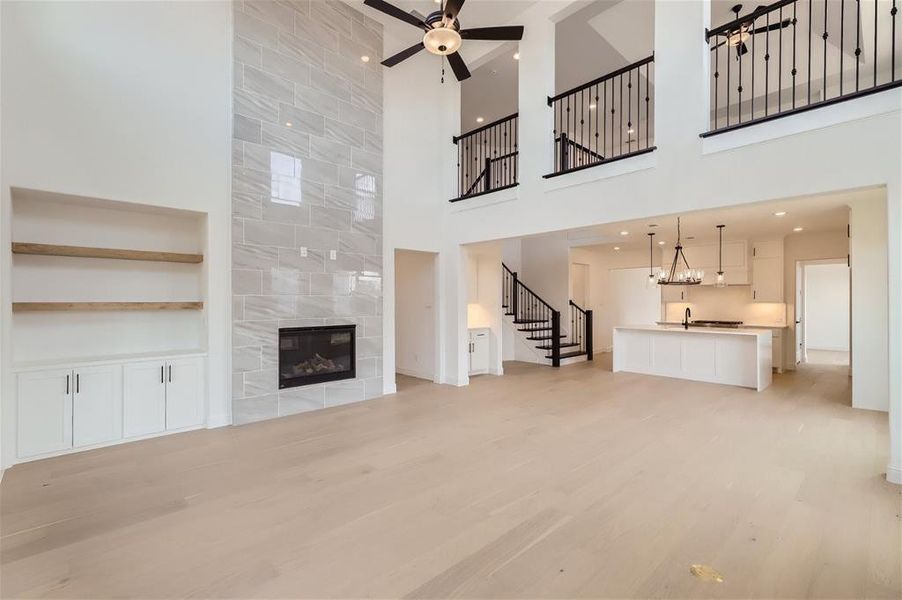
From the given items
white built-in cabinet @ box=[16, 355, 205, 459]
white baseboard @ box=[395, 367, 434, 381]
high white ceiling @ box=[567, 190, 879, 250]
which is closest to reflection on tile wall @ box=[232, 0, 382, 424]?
white built-in cabinet @ box=[16, 355, 205, 459]

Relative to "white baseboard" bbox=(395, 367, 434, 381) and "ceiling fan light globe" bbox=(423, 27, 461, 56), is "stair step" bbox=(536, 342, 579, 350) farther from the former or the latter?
"ceiling fan light globe" bbox=(423, 27, 461, 56)

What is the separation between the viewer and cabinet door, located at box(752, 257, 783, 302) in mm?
8156

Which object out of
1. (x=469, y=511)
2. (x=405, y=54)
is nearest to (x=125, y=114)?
(x=405, y=54)

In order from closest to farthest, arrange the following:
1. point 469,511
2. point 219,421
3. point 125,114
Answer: point 469,511 → point 125,114 → point 219,421

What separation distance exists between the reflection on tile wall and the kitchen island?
492cm

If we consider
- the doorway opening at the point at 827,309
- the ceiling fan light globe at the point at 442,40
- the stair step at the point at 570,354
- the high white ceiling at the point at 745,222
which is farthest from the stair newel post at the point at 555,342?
the doorway opening at the point at 827,309

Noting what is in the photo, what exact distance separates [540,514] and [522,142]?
15.9 ft

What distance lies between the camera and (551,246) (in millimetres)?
10141

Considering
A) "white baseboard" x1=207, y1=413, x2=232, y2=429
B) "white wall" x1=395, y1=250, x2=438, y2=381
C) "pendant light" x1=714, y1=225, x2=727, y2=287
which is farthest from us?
"pendant light" x1=714, y1=225, x2=727, y2=287

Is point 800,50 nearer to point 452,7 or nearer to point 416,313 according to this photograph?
point 452,7

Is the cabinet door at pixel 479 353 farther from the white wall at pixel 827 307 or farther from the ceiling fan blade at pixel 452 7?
the white wall at pixel 827 307

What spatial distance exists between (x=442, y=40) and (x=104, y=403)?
481 centimetres

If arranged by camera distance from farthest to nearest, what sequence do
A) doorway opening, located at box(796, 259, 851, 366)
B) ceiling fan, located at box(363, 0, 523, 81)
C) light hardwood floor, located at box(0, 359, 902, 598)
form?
doorway opening, located at box(796, 259, 851, 366) < ceiling fan, located at box(363, 0, 523, 81) < light hardwood floor, located at box(0, 359, 902, 598)

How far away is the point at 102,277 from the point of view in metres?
4.42
